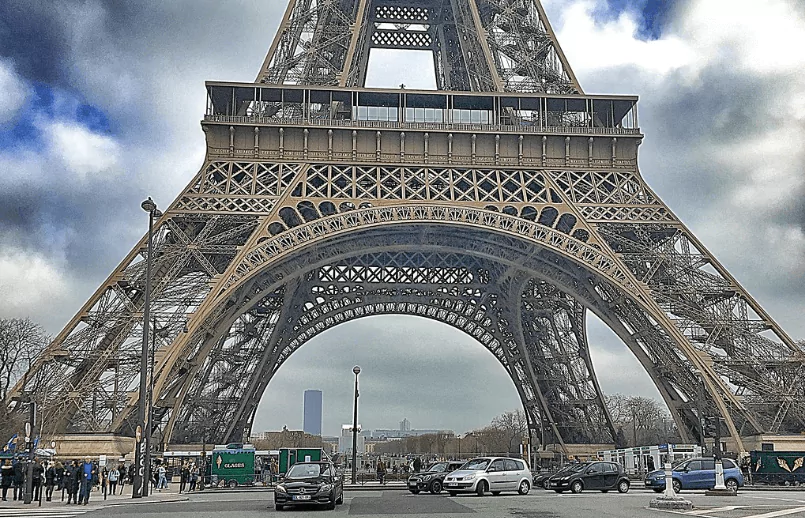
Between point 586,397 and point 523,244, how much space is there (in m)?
19.1

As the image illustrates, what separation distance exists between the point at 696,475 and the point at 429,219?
15399 millimetres

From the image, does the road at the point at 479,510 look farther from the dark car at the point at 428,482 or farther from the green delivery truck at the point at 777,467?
the green delivery truck at the point at 777,467

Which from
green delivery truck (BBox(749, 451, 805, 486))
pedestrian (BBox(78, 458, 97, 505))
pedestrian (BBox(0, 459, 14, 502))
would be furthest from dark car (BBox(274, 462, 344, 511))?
green delivery truck (BBox(749, 451, 805, 486))

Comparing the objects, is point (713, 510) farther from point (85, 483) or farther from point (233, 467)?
point (233, 467)

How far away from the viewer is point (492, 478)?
94.2 ft

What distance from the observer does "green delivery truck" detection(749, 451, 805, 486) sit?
35.5 meters

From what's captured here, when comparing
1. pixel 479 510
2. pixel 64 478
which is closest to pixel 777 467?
pixel 479 510

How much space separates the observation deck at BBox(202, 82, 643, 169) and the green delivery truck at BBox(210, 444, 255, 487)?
15.6 meters

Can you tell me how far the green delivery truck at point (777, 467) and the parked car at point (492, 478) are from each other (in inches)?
474

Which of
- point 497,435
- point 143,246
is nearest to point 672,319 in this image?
point 143,246

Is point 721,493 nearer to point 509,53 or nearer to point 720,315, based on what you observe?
point 720,315

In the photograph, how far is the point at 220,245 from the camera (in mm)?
37531

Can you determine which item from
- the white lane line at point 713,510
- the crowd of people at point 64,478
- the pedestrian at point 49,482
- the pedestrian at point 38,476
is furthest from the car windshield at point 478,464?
the pedestrian at point 49,482

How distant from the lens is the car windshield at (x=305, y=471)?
2345 centimetres
